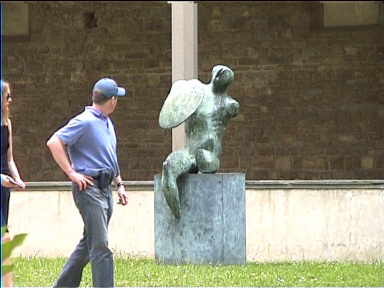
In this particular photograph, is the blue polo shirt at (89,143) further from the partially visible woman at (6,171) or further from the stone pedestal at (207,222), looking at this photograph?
the stone pedestal at (207,222)

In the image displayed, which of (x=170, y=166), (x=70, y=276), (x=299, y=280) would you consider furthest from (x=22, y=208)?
(x=70, y=276)

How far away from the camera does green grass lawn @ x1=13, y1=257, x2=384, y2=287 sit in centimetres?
889

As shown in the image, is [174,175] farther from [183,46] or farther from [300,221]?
[183,46]

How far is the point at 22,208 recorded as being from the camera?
13719mm

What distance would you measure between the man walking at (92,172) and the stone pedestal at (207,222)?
317 cm

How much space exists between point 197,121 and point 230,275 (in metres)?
1.67

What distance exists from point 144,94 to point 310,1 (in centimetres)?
345

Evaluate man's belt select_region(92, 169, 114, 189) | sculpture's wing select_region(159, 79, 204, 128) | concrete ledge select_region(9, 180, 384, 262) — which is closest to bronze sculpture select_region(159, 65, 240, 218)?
sculpture's wing select_region(159, 79, 204, 128)

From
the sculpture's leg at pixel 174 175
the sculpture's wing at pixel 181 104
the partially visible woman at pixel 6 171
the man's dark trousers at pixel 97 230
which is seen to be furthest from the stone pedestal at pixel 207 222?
the partially visible woman at pixel 6 171

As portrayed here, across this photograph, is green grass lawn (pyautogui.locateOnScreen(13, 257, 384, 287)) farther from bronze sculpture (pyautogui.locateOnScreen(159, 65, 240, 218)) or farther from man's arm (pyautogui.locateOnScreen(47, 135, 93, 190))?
man's arm (pyautogui.locateOnScreen(47, 135, 93, 190))

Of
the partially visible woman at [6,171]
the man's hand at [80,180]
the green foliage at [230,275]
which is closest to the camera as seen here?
the partially visible woman at [6,171]

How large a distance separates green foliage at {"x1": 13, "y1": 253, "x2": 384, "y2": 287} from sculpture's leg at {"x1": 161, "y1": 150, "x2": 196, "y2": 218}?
23.4 inches

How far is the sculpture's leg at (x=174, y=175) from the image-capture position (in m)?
10.3

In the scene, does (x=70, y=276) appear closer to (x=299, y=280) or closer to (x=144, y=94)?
(x=299, y=280)
